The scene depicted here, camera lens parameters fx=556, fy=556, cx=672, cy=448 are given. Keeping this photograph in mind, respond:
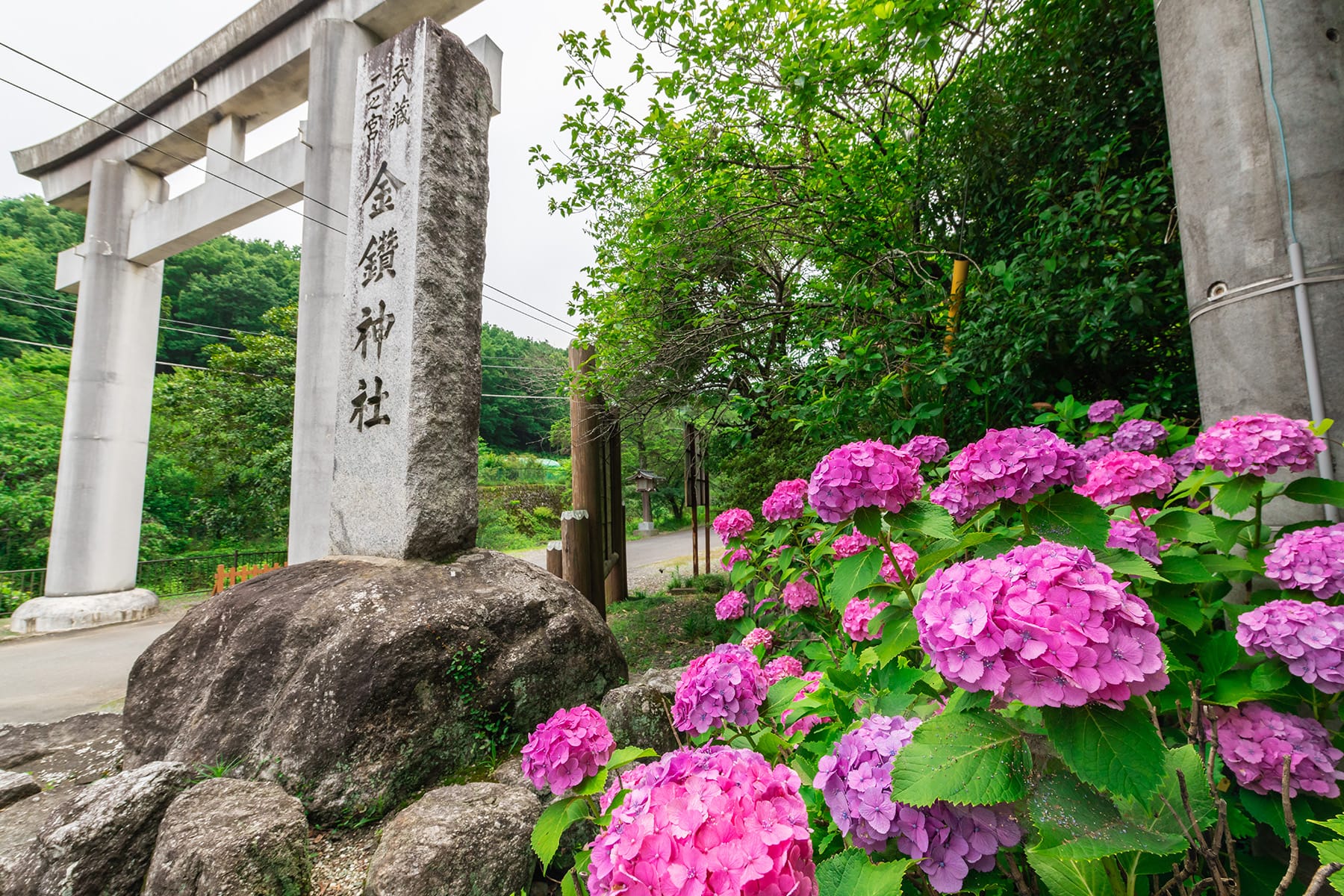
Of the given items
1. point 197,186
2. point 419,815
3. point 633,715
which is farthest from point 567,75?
point 197,186

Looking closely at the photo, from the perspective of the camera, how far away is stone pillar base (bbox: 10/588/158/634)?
724cm

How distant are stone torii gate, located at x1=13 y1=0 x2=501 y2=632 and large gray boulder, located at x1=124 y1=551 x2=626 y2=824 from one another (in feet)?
8.70

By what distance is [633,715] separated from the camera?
261 centimetres

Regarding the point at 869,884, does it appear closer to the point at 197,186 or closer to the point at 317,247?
the point at 317,247

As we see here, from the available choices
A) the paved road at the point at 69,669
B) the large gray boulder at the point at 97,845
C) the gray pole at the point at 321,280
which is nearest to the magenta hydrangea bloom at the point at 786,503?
the large gray boulder at the point at 97,845

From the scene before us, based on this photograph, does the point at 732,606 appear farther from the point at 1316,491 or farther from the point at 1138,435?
the point at 1316,491

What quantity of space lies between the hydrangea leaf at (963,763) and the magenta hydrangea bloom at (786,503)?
161 cm

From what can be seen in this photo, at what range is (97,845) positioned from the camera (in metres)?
1.96

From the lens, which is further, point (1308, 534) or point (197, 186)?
point (197, 186)

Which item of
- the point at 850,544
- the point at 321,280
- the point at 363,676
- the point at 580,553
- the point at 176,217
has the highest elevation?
the point at 176,217

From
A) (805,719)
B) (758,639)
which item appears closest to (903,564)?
(805,719)

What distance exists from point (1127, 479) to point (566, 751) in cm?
159

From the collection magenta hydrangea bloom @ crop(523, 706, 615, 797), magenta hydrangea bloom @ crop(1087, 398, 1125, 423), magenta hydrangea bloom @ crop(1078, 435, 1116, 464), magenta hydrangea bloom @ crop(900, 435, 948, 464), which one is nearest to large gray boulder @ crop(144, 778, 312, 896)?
magenta hydrangea bloom @ crop(523, 706, 615, 797)

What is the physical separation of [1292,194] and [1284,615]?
1397 millimetres
